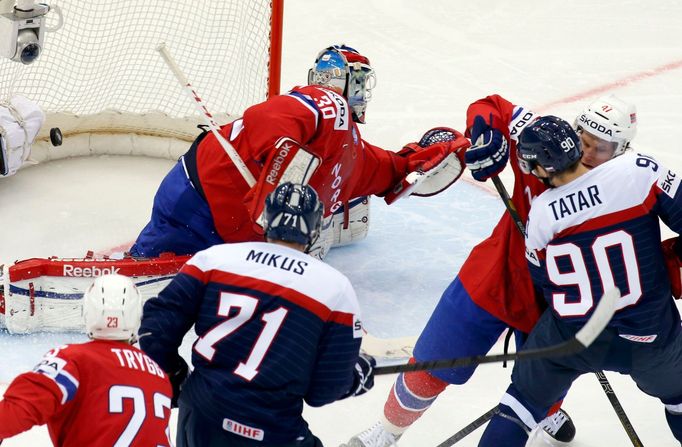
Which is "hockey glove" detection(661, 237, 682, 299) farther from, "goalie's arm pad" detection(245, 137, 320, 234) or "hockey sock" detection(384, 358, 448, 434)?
"goalie's arm pad" detection(245, 137, 320, 234)

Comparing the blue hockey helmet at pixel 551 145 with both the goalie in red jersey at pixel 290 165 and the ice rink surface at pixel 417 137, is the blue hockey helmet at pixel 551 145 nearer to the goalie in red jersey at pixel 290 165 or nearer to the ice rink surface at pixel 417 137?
the goalie in red jersey at pixel 290 165

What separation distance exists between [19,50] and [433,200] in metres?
1.86

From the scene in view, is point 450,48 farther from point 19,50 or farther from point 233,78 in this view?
point 19,50

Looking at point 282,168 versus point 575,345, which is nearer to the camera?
point 575,345

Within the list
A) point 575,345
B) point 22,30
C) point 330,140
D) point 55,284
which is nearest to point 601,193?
point 575,345

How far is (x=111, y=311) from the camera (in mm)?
2475

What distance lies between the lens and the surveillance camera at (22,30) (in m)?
4.00

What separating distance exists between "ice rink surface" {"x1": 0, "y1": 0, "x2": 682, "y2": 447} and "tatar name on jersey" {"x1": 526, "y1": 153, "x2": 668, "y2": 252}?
95cm

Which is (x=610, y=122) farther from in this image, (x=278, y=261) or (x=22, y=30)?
(x=22, y=30)

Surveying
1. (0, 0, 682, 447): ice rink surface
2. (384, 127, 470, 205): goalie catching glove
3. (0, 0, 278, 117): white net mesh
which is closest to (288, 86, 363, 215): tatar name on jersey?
(384, 127, 470, 205): goalie catching glove

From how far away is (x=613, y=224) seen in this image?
9.62ft

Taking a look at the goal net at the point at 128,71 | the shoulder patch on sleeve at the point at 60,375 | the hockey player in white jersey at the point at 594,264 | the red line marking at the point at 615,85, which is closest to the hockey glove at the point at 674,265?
the hockey player in white jersey at the point at 594,264

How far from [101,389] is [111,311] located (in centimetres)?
16

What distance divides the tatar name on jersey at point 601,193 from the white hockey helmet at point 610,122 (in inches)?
8.1
